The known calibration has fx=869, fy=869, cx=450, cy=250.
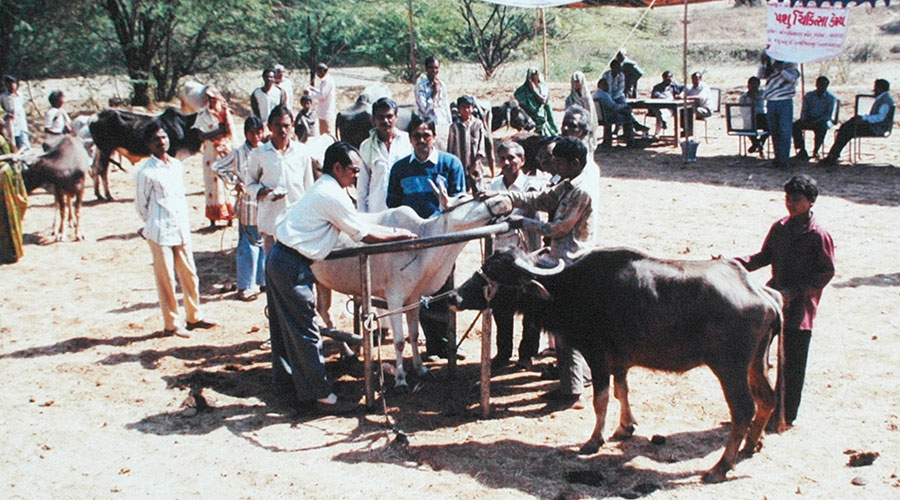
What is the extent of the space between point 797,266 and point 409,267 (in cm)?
277

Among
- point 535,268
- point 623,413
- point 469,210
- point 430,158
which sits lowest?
point 623,413

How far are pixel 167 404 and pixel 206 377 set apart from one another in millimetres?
526

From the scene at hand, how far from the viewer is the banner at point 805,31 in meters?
15.0

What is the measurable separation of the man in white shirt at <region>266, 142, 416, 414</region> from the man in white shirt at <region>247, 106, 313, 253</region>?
1.69m

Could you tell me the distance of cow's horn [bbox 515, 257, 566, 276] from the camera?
572cm

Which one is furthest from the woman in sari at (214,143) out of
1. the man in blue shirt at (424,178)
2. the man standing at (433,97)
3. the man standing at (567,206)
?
the man standing at (567,206)

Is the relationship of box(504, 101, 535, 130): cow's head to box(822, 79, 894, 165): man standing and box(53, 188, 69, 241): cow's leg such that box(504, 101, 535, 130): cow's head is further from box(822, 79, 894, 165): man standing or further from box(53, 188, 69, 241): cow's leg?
box(53, 188, 69, 241): cow's leg

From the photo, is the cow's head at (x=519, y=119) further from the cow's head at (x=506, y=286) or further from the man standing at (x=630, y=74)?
the cow's head at (x=506, y=286)

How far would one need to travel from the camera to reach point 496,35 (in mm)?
28625

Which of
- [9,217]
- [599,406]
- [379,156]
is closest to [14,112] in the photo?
[9,217]

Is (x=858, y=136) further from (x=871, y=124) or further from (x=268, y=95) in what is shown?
(x=268, y=95)

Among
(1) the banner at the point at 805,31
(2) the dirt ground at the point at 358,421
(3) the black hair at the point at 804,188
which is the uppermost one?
(1) the banner at the point at 805,31

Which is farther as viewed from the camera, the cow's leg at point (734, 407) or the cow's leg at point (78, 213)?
the cow's leg at point (78, 213)

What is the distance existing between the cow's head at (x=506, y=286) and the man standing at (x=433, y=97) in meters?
6.92
